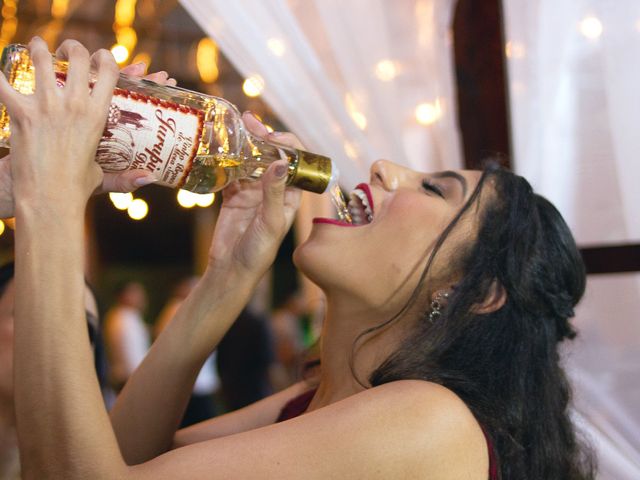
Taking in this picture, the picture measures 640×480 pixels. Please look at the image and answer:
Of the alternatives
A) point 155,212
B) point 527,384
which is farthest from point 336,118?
point 155,212

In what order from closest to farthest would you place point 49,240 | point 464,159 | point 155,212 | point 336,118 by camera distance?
point 49,240, point 336,118, point 464,159, point 155,212

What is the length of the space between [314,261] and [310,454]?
1.44ft

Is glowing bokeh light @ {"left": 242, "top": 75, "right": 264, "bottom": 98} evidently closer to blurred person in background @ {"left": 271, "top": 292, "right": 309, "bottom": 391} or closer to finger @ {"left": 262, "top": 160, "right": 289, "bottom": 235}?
finger @ {"left": 262, "top": 160, "right": 289, "bottom": 235}

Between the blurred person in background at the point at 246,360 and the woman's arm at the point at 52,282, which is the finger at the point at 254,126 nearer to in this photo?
the woman's arm at the point at 52,282

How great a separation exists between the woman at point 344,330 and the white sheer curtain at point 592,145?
41cm

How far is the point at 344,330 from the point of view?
1287mm

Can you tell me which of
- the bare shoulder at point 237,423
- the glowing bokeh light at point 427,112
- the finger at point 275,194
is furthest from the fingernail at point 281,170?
the glowing bokeh light at point 427,112

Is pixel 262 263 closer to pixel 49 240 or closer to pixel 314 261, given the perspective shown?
pixel 314 261

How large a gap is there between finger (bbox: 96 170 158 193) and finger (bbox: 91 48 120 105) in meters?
0.15

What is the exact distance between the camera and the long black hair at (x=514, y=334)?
3.76 ft

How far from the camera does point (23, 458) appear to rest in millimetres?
801

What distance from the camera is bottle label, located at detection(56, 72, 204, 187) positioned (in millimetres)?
945

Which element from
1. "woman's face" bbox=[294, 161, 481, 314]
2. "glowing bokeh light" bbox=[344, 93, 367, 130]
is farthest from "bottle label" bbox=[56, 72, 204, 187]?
"glowing bokeh light" bbox=[344, 93, 367, 130]

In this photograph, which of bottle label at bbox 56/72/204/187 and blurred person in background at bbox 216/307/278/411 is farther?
blurred person in background at bbox 216/307/278/411
